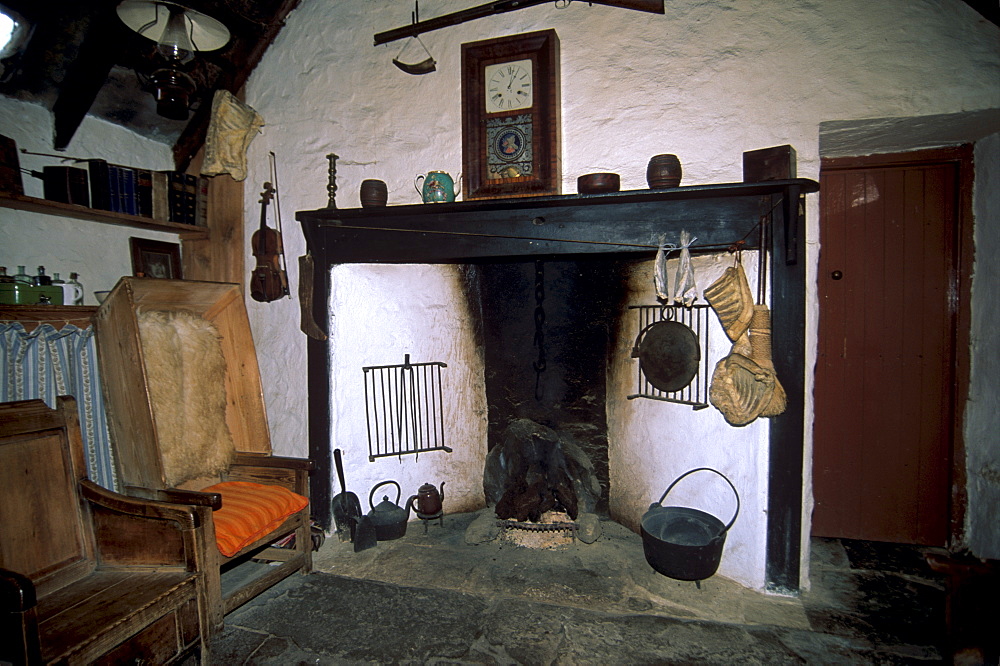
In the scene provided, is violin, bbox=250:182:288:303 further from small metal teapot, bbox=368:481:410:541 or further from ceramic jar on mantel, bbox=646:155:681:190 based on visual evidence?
ceramic jar on mantel, bbox=646:155:681:190

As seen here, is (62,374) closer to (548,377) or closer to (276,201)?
(276,201)

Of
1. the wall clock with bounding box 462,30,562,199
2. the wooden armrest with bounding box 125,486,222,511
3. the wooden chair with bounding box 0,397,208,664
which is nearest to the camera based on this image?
the wooden chair with bounding box 0,397,208,664

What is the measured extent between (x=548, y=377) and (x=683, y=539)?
112cm

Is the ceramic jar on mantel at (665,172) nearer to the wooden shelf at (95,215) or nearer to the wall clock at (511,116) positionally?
the wall clock at (511,116)

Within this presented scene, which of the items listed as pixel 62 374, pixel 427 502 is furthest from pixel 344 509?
pixel 62 374

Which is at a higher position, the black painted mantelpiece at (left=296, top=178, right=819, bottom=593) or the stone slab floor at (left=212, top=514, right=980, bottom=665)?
the black painted mantelpiece at (left=296, top=178, right=819, bottom=593)

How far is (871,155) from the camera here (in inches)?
97.0

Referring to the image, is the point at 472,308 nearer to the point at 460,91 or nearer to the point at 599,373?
the point at 599,373

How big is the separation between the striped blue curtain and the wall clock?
2.01 m

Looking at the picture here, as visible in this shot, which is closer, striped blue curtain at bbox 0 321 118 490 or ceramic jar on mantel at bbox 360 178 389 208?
striped blue curtain at bbox 0 321 118 490

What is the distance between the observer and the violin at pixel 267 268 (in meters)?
2.80

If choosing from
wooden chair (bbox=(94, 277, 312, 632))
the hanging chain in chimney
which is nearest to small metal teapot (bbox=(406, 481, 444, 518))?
wooden chair (bbox=(94, 277, 312, 632))

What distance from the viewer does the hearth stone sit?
2.73 meters

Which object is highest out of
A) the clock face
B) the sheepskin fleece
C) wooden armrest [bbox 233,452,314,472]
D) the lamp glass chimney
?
the lamp glass chimney
